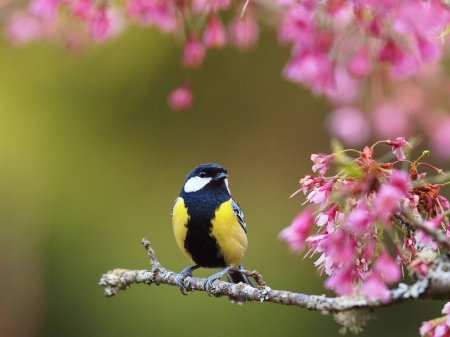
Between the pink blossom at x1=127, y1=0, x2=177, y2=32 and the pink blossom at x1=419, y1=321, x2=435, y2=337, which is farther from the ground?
the pink blossom at x1=127, y1=0, x2=177, y2=32

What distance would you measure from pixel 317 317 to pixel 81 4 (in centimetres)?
415

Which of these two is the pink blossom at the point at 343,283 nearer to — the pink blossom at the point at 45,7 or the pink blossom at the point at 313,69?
the pink blossom at the point at 313,69

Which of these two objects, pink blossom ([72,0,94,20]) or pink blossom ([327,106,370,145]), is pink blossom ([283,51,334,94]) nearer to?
pink blossom ([72,0,94,20])

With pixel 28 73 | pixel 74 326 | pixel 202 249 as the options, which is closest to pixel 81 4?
pixel 202 249

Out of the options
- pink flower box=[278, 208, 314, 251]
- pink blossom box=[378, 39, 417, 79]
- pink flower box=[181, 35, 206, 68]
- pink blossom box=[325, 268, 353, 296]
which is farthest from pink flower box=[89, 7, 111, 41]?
pink blossom box=[325, 268, 353, 296]

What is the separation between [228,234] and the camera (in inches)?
122

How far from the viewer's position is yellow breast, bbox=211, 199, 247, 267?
10.1 ft

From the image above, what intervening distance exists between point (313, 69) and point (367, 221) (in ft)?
1.81

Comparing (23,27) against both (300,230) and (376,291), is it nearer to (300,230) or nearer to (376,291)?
(300,230)

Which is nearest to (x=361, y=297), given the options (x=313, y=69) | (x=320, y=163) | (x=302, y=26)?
(x=320, y=163)

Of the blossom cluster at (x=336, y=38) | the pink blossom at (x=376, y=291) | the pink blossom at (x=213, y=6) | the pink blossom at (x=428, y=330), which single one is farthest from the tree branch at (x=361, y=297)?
the pink blossom at (x=213, y=6)

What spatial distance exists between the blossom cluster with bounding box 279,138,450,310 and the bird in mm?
1205

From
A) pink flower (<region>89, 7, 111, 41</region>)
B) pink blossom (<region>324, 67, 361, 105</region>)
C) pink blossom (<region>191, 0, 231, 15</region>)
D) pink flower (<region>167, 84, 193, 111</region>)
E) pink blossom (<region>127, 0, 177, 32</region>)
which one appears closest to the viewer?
pink blossom (<region>191, 0, 231, 15</region>)

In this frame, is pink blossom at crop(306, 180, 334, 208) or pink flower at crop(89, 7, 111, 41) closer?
pink blossom at crop(306, 180, 334, 208)
